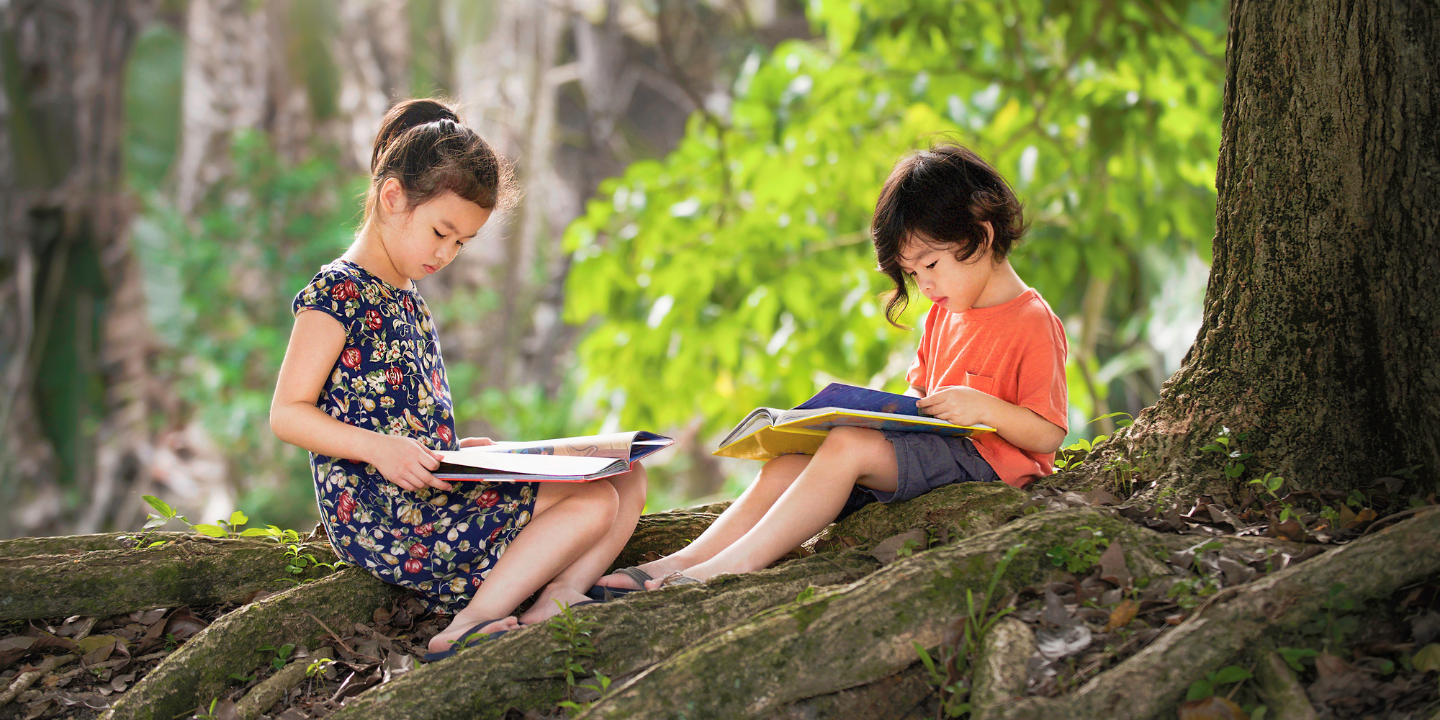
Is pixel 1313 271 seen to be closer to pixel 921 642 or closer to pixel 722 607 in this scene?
pixel 921 642

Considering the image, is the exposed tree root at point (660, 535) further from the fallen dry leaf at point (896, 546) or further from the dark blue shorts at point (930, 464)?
the fallen dry leaf at point (896, 546)

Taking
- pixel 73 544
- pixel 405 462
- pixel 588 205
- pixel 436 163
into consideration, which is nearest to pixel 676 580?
pixel 405 462

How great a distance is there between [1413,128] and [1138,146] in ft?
7.53

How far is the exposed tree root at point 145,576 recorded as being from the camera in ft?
6.72

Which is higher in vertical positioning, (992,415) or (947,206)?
(947,206)

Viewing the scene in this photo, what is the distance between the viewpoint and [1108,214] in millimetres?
4156

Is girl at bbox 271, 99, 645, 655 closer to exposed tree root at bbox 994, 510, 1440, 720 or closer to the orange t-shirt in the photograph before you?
the orange t-shirt

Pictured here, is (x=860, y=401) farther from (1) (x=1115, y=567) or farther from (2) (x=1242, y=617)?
(2) (x=1242, y=617)

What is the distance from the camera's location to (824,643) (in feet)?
4.90

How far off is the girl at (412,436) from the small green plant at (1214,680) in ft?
3.76

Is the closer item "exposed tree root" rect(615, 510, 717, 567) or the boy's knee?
the boy's knee

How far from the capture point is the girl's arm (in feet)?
6.10

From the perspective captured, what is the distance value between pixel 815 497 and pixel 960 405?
385 mm

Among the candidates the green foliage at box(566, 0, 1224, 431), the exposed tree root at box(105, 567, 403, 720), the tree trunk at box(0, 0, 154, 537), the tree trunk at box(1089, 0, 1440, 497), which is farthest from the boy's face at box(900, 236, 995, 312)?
the tree trunk at box(0, 0, 154, 537)
